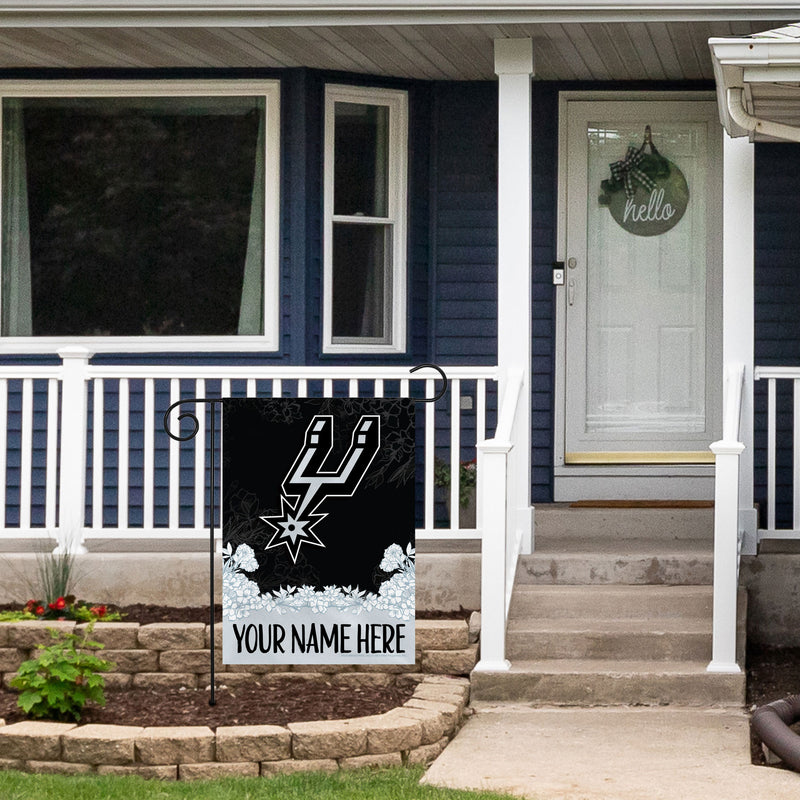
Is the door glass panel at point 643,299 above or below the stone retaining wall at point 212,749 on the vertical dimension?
above

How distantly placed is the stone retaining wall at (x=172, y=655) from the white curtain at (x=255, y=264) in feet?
6.68

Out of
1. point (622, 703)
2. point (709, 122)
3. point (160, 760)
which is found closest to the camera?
point (160, 760)

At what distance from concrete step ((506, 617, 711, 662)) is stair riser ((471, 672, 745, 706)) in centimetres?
26

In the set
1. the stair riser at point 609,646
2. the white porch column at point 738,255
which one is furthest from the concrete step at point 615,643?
the white porch column at point 738,255

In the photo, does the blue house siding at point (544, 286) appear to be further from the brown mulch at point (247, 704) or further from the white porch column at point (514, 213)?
the brown mulch at point (247, 704)

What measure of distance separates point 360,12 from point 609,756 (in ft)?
12.3

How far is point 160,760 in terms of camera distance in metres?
4.96

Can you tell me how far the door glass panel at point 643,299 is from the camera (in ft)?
25.7

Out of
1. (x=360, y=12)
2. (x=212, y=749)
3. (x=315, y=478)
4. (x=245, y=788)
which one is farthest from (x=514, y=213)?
(x=245, y=788)

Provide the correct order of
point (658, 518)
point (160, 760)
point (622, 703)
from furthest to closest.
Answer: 1. point (658, 518)
2. point (622, 703)
3. point (160, 760)

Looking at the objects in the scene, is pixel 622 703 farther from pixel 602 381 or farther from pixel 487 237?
pixel 487 237

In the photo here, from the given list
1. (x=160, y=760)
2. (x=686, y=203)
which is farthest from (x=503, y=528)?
(x=686, y=203)

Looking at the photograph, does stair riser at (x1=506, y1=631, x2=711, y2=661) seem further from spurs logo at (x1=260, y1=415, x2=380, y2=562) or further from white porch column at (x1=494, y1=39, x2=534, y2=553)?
spurs logo at (x1=260, y1=415, x2=380, y2=562)

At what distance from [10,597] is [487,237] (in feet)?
11.1
